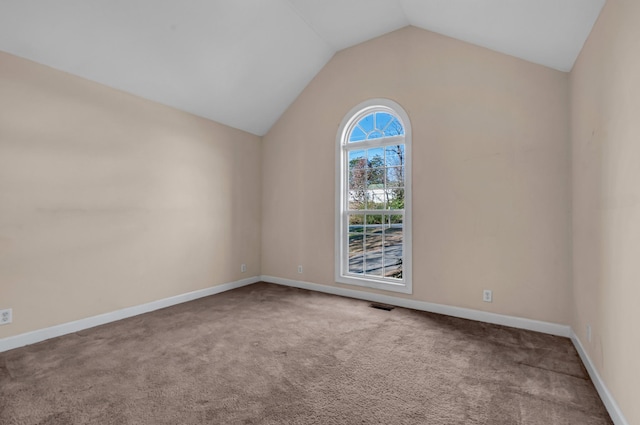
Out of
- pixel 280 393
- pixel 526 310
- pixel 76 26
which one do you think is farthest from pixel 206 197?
pixel 526 310

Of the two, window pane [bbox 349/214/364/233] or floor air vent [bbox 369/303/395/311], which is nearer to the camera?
floor air vent [bbox 369/303/395/311]

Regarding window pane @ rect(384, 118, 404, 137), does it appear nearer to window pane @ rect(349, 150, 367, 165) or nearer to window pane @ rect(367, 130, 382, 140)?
window pane @ rect(367, 130, 382, 140)

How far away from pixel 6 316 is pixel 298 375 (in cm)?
251

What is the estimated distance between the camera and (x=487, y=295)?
3.13 meters

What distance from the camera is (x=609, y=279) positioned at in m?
1.77

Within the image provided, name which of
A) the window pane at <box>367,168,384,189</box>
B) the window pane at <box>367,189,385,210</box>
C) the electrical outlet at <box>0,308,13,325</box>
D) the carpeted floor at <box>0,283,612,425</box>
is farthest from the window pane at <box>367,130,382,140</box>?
the electrical outlet at <box>0,308,13,325</box>

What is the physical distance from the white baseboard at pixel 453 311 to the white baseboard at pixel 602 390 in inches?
13.7

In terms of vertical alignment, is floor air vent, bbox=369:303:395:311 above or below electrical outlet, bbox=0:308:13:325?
below

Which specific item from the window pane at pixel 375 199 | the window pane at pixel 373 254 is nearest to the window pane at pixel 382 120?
the window pane at pixel 375 199

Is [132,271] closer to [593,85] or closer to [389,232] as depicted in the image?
[389,232]

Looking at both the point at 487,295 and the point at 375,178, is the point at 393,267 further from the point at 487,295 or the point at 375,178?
the point at 375,178

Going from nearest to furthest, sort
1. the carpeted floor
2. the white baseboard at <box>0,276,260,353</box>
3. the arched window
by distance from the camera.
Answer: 1. the carpeted floor
2. the white baseboard at <box>0,276,260,353</box>
3. the arched window

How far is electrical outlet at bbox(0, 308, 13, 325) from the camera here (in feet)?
8.05

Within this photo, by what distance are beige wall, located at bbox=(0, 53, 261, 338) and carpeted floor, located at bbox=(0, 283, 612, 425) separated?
48 cm
